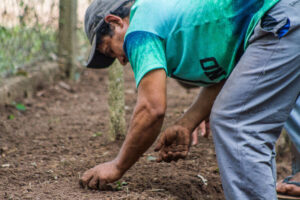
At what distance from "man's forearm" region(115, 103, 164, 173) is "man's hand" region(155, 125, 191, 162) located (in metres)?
0.39

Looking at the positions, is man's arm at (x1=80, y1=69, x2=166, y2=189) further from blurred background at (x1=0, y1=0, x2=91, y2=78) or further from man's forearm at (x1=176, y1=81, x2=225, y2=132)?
blurred background at (x1=0, y1=0, x2=91, y2=78)

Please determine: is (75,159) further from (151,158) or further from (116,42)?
(116,42)

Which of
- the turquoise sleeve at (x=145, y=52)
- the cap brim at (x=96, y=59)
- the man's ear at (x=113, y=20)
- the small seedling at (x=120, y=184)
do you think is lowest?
the small seedling at (x=120, y=184)

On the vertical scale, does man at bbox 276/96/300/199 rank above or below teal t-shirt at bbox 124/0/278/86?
below

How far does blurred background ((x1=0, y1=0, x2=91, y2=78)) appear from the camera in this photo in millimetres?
4523

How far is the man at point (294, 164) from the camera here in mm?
2703

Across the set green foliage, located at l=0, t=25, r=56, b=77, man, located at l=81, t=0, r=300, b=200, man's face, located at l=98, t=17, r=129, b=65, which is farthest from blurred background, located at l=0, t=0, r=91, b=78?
man, located at l=81, t=0, r=300, b=200

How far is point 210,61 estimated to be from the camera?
7.38 ft

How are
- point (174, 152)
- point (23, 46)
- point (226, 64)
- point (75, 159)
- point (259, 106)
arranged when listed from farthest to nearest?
1. point (23, 46)
2. point (75, 159)
3. point (174, 152)
4. point (226, 64)
5. point (259, 106)

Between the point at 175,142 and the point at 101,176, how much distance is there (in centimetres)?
49

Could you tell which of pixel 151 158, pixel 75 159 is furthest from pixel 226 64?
pixel 75 159

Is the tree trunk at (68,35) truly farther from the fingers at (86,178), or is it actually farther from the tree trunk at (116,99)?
the fingers at (86,178)

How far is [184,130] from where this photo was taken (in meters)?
2.60

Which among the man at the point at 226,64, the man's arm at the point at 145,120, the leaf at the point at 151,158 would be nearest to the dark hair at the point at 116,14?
the man at the point at 226,64
